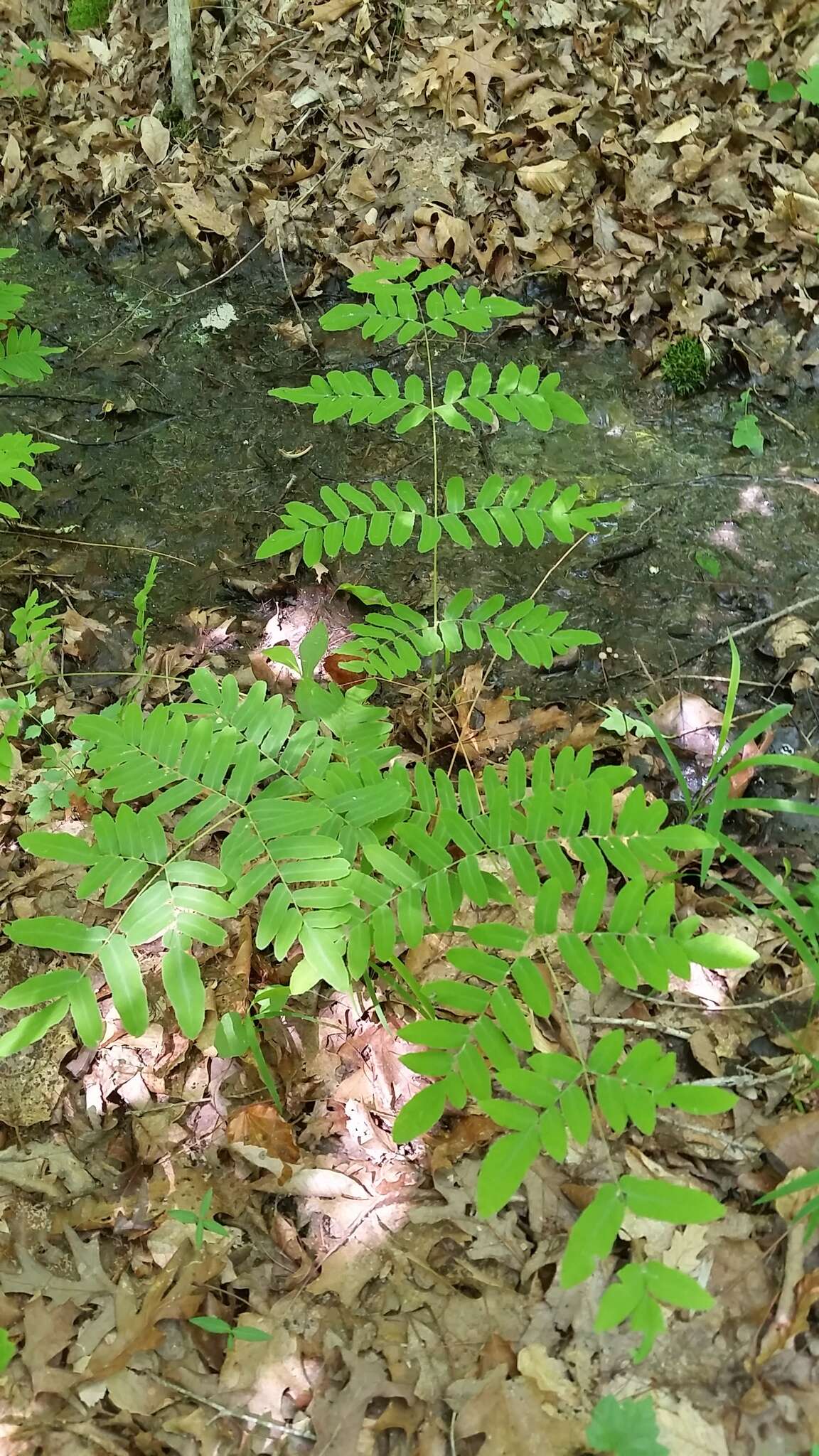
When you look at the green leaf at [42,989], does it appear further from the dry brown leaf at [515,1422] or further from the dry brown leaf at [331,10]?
the dry brown leaf at [331,10]

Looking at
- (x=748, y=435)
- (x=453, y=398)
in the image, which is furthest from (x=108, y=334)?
(x=748, y=435)

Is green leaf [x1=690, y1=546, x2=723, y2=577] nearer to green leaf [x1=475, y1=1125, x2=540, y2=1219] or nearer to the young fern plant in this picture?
the young fern plant

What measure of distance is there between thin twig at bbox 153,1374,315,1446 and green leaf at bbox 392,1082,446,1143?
2.64ft

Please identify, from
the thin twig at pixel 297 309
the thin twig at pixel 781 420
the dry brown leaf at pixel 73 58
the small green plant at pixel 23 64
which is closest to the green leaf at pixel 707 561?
the thin twig at pixel 781 420

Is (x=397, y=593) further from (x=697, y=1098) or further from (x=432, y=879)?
(x=697, y=1098)

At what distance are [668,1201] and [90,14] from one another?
7.27m

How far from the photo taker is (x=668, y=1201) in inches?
48.9

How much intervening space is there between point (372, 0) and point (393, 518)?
438 centimetres

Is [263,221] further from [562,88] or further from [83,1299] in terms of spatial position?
[83,1299]

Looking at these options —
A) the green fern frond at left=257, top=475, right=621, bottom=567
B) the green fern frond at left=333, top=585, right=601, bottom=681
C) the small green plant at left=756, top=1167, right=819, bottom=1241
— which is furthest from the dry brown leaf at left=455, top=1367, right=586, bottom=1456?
the green fern frond at left=257, top=475, right=621, bottom=567

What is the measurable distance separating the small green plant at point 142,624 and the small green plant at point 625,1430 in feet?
7.38

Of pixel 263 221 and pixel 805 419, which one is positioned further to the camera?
pixel 263 221

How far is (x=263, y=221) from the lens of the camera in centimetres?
485

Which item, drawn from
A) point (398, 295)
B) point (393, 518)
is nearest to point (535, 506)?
point (393, 518)
